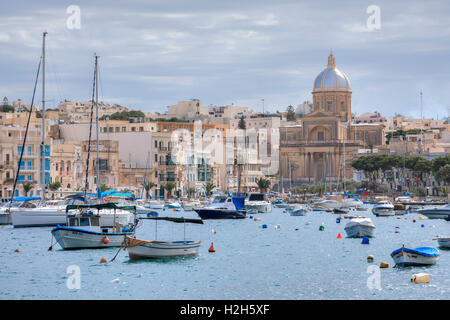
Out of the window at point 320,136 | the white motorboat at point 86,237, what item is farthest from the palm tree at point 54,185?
the window at point 320,136

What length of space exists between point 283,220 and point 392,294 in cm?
4531

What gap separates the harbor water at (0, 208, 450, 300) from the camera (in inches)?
1149

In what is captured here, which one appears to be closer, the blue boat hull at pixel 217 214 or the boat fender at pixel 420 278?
the boat fender at pixel 420 278

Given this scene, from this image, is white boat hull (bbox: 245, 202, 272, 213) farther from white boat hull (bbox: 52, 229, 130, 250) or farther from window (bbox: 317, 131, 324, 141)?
window (bbox: 317, 131, 324, 141)

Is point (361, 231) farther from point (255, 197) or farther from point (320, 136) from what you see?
point (320, 136)

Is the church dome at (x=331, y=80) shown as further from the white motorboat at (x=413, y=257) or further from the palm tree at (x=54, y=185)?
the white motorboat at (x=413, y=257)

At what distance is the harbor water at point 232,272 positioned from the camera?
2919cm

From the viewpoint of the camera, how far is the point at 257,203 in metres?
83.8

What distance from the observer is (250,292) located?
2936cm

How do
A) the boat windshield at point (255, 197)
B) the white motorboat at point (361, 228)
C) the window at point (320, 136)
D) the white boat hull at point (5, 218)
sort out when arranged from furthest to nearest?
the window at point (320, 136) < the boat windshield at point (255, 197) < the white boat hull at point (5, 218) < the white motorboat at point (361, 228)

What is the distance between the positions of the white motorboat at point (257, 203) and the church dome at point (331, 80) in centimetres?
6791

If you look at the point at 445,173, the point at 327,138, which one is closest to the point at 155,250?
the point at 445,173

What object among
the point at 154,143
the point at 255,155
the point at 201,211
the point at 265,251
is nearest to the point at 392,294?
the point at 265,251

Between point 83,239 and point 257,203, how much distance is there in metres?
43.8
